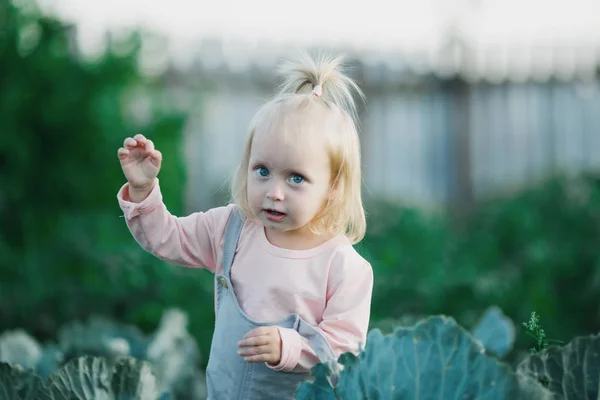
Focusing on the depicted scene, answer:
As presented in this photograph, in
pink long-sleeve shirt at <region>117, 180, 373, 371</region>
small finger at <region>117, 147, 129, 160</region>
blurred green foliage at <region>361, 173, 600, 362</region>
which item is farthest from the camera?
blurred green foliage at <region>361, 173, 600, 362</region>

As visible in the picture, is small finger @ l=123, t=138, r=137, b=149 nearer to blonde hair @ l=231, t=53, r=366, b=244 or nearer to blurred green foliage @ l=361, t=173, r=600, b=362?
blonde hair @ l=231, t=53, r=366, b=244

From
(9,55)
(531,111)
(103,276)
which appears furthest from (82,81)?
(531,111)

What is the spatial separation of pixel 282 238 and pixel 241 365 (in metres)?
0.25

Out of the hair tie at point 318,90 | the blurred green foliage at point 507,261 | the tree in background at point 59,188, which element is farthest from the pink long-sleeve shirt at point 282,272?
the tree in background at point 59,188

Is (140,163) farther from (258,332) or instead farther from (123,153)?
(258,332)

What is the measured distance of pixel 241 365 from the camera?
1496 millimetres

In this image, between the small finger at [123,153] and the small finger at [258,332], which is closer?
the small finger at [258,332]

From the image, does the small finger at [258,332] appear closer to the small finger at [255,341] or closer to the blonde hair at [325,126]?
the small finger at [255,341]

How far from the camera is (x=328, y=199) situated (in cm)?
164

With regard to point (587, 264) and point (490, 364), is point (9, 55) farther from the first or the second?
point (490, 364)

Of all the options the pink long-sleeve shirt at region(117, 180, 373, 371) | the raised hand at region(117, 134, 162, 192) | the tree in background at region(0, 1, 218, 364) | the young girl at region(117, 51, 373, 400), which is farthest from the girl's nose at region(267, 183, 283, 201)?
the tree in background at region(0, 1, 218, 364)

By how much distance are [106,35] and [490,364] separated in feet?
17.5

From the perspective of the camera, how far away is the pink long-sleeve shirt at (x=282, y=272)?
4.76ft

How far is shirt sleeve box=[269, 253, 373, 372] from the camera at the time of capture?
4.56ft
